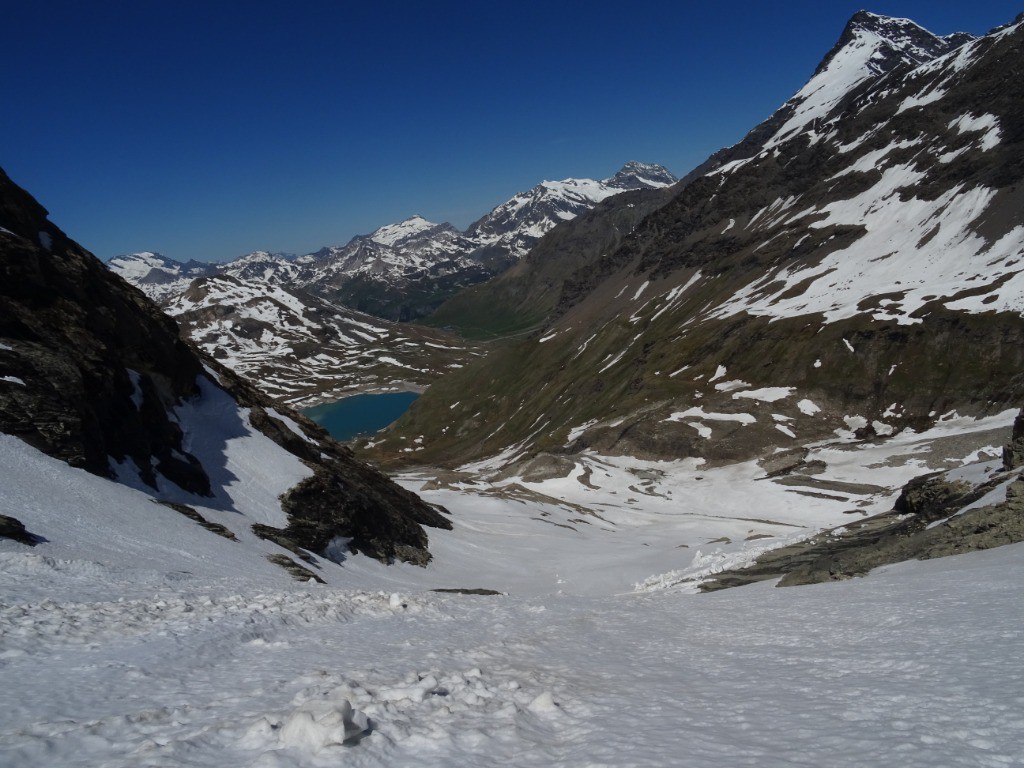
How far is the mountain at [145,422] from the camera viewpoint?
25891 millimetres

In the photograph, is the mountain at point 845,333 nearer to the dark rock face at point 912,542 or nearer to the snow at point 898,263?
the snow at point 898,263

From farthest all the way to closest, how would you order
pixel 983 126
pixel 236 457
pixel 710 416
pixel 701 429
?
1. pixel 983 126
2. pixel 710 416
3. pixel 701 429
4. pixel 236 457

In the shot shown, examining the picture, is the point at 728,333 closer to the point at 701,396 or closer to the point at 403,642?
the point at 701,396

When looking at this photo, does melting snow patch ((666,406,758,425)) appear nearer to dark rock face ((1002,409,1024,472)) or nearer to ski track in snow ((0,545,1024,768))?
dark rock face ((1002,409,1024,472))

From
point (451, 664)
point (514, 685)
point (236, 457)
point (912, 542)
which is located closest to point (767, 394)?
point (912, 542)

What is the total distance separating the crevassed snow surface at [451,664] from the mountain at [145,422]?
245cm

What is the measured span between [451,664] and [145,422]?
2900cm

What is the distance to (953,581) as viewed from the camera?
645 inches

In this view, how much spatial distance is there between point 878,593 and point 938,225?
6643 inches

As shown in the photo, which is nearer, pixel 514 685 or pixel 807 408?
pixel 514 685

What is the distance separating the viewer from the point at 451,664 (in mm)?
12336

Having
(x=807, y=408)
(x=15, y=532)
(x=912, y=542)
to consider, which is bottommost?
(x=15, y=532)

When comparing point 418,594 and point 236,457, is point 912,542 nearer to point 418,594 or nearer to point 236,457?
point 418,594

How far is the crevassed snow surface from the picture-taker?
774 cm
